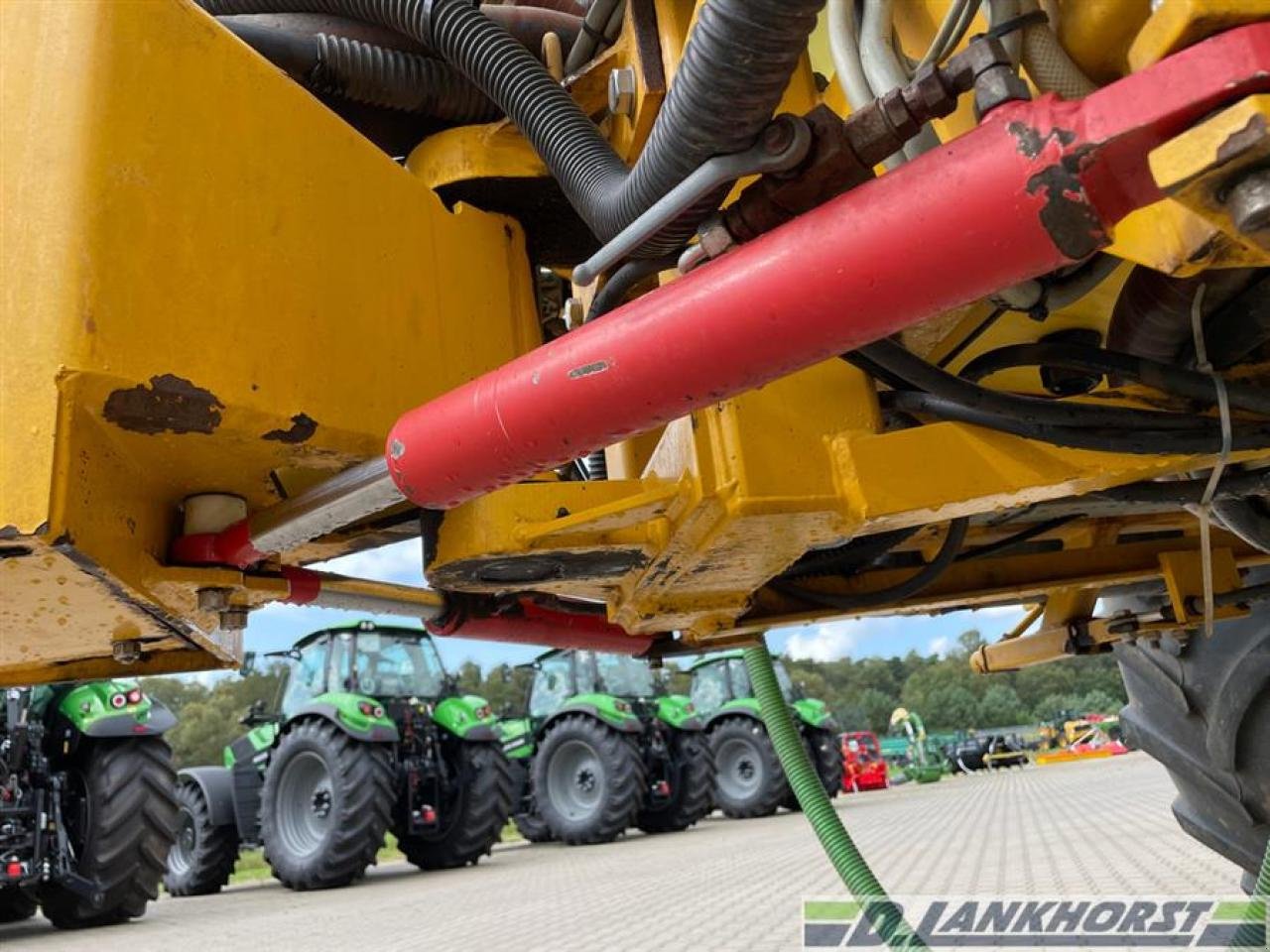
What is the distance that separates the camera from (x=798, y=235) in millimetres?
856

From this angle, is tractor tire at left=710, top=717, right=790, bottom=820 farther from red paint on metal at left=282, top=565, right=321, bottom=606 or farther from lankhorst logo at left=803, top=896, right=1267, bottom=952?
red paint on metal at left=282, top=565, right=321, bottom=606

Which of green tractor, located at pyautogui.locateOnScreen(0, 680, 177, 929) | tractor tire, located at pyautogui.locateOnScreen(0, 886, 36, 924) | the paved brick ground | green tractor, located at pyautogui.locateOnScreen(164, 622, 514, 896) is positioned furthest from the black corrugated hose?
tractor tire, located at pyautogui.locateOnScreen(0, 886, 36, 924)

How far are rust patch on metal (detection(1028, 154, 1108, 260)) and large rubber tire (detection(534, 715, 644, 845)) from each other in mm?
8135

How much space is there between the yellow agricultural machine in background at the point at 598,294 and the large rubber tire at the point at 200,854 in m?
7.31

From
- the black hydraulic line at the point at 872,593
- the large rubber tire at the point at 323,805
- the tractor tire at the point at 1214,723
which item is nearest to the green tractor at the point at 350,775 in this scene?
the large rubber tire at the point at 323,805

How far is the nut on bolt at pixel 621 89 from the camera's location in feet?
4.78

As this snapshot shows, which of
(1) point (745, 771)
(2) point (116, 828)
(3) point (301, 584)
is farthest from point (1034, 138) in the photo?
(1) point (745, 771)

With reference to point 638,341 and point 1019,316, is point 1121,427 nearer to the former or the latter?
point 1019,316

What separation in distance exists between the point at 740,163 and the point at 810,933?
326 cm

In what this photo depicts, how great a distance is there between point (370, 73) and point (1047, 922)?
333cm

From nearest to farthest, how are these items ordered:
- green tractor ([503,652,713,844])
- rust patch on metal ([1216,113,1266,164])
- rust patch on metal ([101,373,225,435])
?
rust patch on metal ([1216,113,1266,164]), rust patch on metal ([101,373,225,435]), green tractor ([503,652,713,844])

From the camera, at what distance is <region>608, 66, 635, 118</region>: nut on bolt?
1.46m

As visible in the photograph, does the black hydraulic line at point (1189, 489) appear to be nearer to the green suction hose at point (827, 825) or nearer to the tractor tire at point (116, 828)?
the green suction hose at point (827, 825)

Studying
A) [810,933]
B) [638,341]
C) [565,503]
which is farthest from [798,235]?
[810,933]
